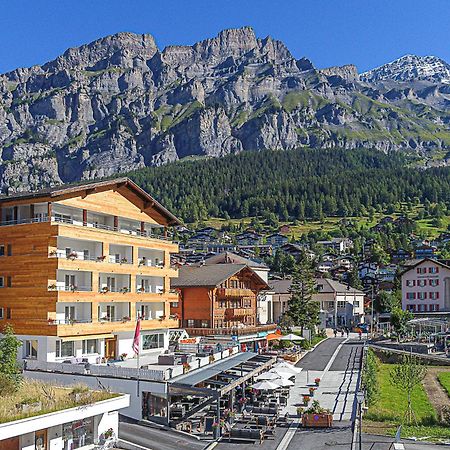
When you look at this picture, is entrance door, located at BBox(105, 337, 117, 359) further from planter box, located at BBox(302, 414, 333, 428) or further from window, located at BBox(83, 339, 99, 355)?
planter box, located at BBox(302, 414, 333, 428)

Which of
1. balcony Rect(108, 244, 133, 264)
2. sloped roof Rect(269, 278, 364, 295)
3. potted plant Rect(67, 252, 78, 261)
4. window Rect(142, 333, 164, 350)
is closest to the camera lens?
potted plant Rect(67, 252, 78, 261)

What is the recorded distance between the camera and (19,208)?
49062 millimetres

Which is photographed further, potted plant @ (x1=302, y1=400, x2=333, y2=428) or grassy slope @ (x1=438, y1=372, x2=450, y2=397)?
grassy slope @ (x1=438, y1=372, x2=450, y2=397)

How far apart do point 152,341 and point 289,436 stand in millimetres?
25270

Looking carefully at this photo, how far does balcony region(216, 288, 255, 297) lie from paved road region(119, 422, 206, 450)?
36760 millimetres

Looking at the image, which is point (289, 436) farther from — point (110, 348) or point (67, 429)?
point (110, 348)

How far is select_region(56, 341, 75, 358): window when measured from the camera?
150 ft

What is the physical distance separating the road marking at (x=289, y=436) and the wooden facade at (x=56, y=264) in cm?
1737

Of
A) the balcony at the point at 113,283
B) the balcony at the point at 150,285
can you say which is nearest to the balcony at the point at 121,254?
the balcony at the point at 113,283

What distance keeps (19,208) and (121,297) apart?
10.7m

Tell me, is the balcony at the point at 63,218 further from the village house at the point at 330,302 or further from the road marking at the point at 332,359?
the village house at the point at 330,302

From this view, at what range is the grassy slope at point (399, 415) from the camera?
36781 mm

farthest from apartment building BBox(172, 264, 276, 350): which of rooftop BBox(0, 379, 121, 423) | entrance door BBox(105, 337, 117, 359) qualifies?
rooftop BBox(0, 379, 121, 423)

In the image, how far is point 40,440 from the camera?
29.5 metres
